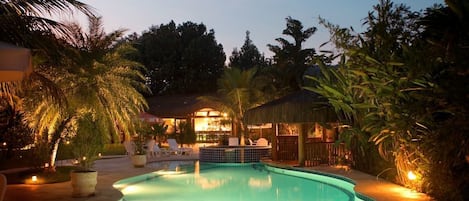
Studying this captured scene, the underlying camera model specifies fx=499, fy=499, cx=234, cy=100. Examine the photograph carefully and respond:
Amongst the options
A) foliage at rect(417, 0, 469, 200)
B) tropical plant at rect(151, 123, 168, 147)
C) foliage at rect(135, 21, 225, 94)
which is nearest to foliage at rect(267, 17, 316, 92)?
tropical plant at rect(151, 123, 168, 147)

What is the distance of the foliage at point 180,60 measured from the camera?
119 ft

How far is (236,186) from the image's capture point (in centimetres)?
1280

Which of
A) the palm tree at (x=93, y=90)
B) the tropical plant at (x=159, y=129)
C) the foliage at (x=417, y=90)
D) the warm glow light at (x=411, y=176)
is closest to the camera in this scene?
the foliage at (x=417, y=90)

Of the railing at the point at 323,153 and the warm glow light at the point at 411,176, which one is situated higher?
the railing at the point at 323,153

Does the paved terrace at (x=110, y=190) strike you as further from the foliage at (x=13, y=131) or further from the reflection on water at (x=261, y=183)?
the foliage at (x=13, y=131)

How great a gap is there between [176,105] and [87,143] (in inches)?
912

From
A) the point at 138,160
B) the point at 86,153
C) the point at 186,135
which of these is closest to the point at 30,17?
the point at 86,153

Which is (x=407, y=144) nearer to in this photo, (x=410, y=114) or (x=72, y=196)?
(x=410, y=114)

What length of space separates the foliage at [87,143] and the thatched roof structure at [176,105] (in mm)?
19433

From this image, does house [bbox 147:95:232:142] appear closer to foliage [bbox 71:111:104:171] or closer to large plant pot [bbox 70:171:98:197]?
foliage [bbox 71:111:104:171]

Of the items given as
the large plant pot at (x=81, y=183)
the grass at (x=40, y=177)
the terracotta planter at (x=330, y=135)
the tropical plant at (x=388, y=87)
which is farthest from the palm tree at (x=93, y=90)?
the terracotta planter at (x=330, y=135)

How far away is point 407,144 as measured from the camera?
941 centimetres

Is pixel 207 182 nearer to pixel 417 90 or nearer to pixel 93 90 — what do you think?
pixel 93 90

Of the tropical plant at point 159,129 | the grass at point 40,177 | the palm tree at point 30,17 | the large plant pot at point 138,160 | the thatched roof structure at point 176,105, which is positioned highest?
the thatched roof structure at point 176,105
